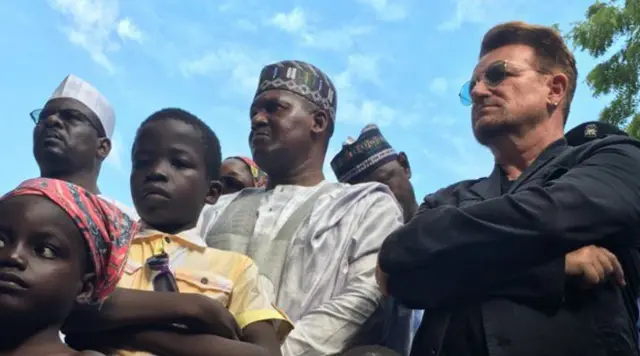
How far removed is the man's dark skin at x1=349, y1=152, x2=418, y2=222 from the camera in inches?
231

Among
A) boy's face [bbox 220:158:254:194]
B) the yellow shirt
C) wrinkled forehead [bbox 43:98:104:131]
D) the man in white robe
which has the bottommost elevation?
the yellow shirt

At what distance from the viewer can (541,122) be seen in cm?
320

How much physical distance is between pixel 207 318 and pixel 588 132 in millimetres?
1696

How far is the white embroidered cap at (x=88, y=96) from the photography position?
452cm

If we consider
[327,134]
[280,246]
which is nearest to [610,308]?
[280,246]

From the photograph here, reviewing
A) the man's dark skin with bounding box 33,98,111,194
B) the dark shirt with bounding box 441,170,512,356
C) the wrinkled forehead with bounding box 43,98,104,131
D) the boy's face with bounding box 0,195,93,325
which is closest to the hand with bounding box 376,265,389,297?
the dark shirt with bounding box 441,170,512,356

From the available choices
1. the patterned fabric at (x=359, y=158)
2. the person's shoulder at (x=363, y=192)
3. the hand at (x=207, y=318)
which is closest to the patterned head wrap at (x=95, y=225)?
the hand at (x=207, y=318)

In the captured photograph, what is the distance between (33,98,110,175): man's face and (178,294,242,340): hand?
75.4 inches

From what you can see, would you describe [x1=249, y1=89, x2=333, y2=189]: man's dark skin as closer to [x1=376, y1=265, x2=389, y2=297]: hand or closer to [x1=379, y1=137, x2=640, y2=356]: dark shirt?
[x1=376, y1=265, x2=389, y2=297]: hand

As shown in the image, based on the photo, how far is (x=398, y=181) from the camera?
5.99 m

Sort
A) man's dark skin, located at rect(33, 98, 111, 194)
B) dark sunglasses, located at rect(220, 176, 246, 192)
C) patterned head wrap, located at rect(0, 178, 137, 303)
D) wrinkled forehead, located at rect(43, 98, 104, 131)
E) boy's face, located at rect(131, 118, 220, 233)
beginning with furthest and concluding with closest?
1. dark sunglasses, located at rect(220, 176, 246, 192)
2. wrinkled forehead, located at rect(43, 98, 104, 131)
3. man's dark skin, located at rect(33, 98, 111, 194)
4. boy's face, located at rect(131, 118, 220, 233)
5. patterned head wrap, located at rect(0, 178, 137, 303)

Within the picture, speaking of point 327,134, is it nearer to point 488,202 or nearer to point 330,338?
point 330,338

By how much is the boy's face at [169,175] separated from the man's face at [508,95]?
44.5 inches

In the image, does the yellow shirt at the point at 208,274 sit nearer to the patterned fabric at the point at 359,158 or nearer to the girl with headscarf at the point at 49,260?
the girl with headscarf at the point at 49,260
